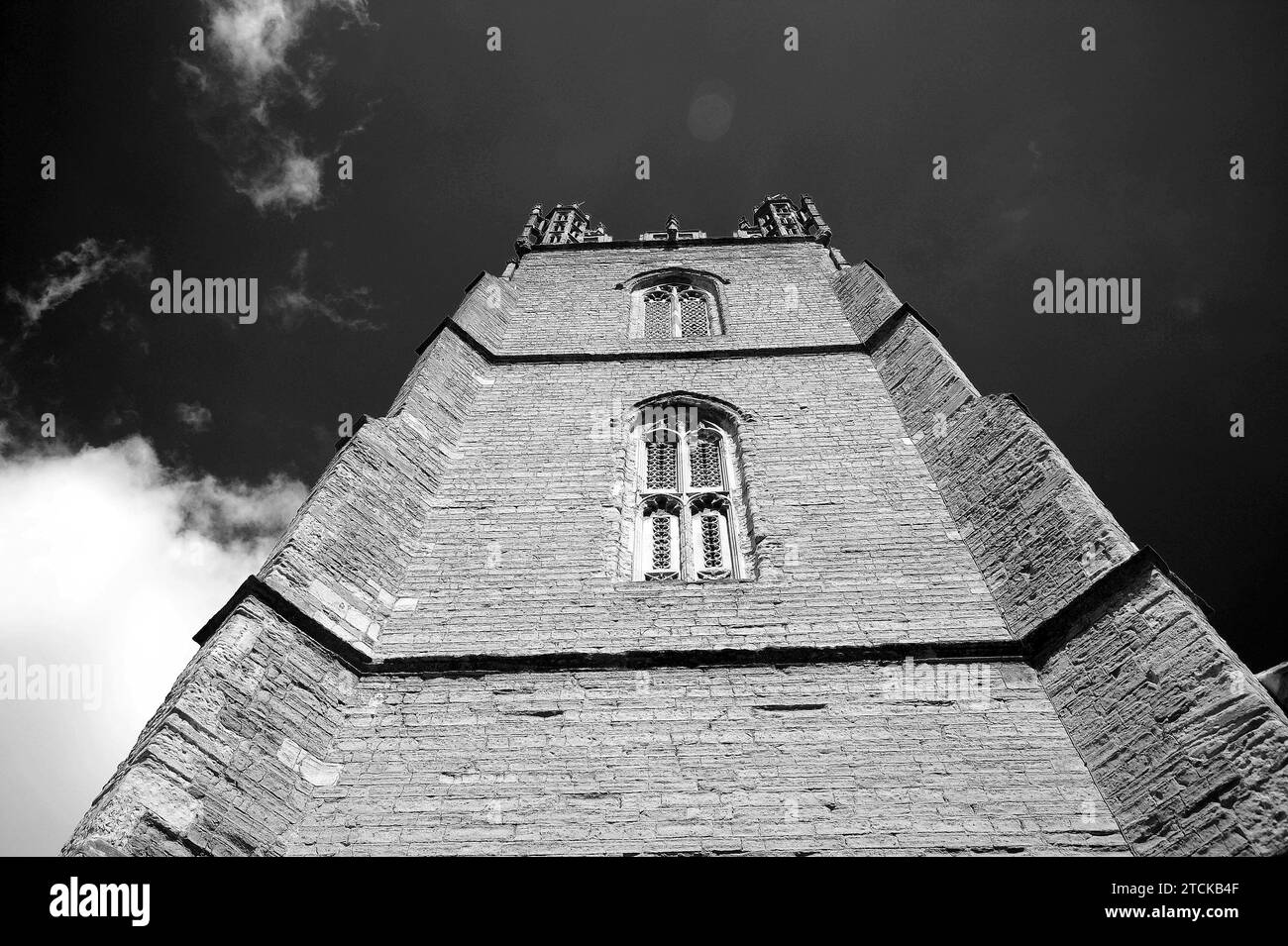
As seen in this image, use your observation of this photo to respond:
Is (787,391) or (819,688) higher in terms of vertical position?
(787,391)

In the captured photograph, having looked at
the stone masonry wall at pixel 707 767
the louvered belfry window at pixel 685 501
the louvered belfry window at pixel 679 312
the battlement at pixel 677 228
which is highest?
the battlement at pixel 677 228

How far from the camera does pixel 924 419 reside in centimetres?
904

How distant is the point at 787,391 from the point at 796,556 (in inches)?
129

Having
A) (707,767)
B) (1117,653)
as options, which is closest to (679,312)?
(1117,653)

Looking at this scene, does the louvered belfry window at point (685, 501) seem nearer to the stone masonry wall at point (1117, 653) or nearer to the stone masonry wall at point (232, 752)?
the stone masonry wall at point (1117, 653)

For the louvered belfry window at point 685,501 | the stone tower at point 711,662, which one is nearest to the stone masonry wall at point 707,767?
the stone tower at point 711,662

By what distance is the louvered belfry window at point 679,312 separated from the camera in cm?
1352

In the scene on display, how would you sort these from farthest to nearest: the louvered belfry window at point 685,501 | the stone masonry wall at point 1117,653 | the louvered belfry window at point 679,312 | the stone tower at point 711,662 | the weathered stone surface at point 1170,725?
the louvered belfry window at point 679,312
the louvered belfry window at point 685,501
the stone tower at point 711,662
the stone masonry wall at point 1117,653
the weathered stone surface at point 1170,725

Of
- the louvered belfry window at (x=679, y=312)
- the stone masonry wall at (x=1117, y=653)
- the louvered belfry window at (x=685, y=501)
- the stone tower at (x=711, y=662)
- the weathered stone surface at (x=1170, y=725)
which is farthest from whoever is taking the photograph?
the louvered belfry window at (x=679, y=312)

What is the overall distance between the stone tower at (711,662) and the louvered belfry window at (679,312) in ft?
12.9

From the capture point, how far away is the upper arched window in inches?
533

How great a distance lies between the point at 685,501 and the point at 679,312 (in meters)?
6.23

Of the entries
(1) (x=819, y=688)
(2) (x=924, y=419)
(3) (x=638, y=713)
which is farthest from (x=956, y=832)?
(2) (x=924, y=419)
